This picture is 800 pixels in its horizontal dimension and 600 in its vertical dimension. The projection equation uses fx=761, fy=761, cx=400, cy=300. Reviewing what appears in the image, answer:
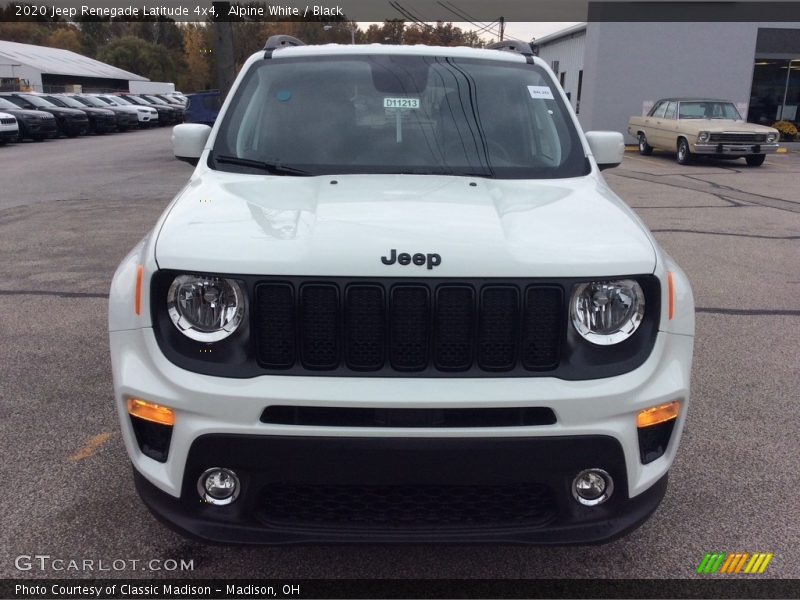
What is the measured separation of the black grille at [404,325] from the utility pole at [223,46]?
613 inches

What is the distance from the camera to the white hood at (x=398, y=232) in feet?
7.65

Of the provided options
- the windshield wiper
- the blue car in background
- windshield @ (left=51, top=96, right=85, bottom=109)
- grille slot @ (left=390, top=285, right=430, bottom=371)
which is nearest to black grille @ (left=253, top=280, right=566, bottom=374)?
grille slot @ (left=390, top=285, right=430, bottom=371)

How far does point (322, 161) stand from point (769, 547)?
2.43m

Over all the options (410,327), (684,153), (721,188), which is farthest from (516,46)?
(684,153)

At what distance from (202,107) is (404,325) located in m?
19.6

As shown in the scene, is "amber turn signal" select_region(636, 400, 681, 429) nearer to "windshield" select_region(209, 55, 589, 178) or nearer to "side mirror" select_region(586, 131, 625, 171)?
"windshield" select_region(209, 55, 589, 178)

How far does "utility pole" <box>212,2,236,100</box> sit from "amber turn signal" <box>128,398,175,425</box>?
15480 mm

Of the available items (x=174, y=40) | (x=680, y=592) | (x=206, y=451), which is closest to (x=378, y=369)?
(x=206, y=451)

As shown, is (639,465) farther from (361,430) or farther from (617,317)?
(361,430)

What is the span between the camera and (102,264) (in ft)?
25.0

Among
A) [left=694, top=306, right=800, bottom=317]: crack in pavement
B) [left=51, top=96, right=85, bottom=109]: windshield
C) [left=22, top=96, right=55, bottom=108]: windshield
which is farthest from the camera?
[left=51, top=96, right=85, bottom=109]: windshield

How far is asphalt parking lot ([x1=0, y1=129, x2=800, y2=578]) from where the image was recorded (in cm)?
286

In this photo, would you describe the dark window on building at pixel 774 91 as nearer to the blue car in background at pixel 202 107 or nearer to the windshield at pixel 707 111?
the windshield at pixel 707 111

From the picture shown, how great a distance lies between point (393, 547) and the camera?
2.37 m
